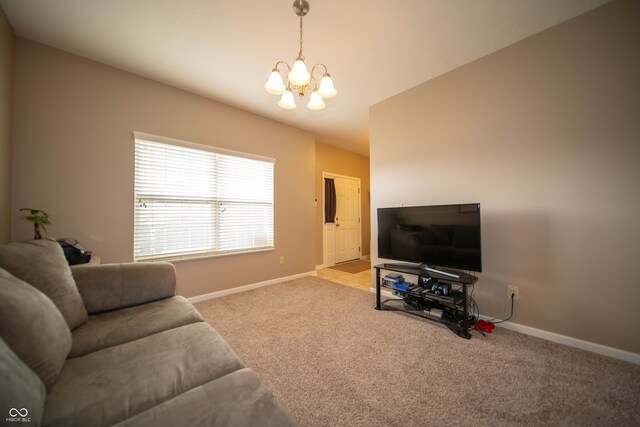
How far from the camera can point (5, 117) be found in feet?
5.82

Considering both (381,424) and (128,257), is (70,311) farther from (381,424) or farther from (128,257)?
(381,424)

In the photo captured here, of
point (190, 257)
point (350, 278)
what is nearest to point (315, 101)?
point (190, 257)

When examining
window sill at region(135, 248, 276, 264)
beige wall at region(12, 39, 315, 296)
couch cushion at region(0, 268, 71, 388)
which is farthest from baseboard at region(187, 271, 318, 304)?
couch cushion at region(0, 268, 71, 388)

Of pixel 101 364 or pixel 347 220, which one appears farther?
pixel 347 220

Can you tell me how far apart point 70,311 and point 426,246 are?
2.67 m

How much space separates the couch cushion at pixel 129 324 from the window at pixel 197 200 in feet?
4.45

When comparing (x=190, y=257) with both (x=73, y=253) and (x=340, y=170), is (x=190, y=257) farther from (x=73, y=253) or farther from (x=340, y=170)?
(x=340, y=170)

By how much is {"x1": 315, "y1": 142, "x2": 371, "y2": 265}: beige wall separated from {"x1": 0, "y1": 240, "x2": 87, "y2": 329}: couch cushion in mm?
3653

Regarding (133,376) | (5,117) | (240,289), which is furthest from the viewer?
(240,289)

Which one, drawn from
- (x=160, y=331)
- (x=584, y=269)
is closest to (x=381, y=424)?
(x=160, y=331)

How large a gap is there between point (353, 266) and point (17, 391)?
454 centimetres

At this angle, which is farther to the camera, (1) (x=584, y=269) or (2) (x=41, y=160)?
(2) (x=41, y=160)

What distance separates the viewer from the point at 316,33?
1.93m

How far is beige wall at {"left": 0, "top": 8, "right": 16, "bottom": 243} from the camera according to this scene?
1706mm
